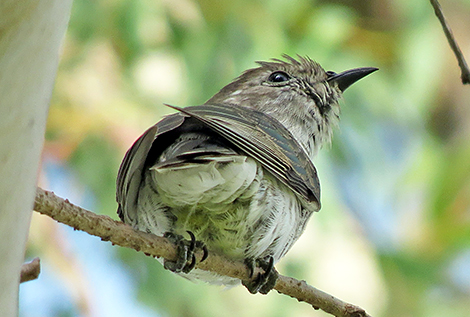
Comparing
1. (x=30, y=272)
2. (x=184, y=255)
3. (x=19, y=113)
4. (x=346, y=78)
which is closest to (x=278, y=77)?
(x=346, y=78)

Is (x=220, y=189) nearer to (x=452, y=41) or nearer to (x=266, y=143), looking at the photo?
(x=266, y=143)

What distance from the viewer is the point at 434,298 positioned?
35.3 feet

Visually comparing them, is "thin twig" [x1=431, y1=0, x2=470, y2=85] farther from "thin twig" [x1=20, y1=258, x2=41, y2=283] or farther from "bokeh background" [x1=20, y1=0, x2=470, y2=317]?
"bokeh background" [x1=20, y1=0, x2=470, y2=317]

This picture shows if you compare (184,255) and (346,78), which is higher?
(346,78)

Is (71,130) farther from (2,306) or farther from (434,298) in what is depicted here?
(434,298)

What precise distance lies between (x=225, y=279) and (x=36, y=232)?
144 inches

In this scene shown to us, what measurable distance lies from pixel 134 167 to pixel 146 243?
2.10 ft

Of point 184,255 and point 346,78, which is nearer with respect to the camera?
point 184,255

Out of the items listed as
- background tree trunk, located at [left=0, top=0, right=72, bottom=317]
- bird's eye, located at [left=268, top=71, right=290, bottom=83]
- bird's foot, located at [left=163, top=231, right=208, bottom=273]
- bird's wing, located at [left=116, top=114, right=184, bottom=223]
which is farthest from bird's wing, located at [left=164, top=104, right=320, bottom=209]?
background tree trunk, located at [left=0, top=0, right=72, bottom=317]

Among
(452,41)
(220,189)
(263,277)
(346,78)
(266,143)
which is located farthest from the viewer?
(346,78)

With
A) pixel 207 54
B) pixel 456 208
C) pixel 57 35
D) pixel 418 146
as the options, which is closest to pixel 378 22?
pixel 418 146

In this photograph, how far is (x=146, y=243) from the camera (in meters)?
2.70

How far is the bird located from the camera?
320cm

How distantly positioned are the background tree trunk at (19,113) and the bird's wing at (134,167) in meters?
1.30
